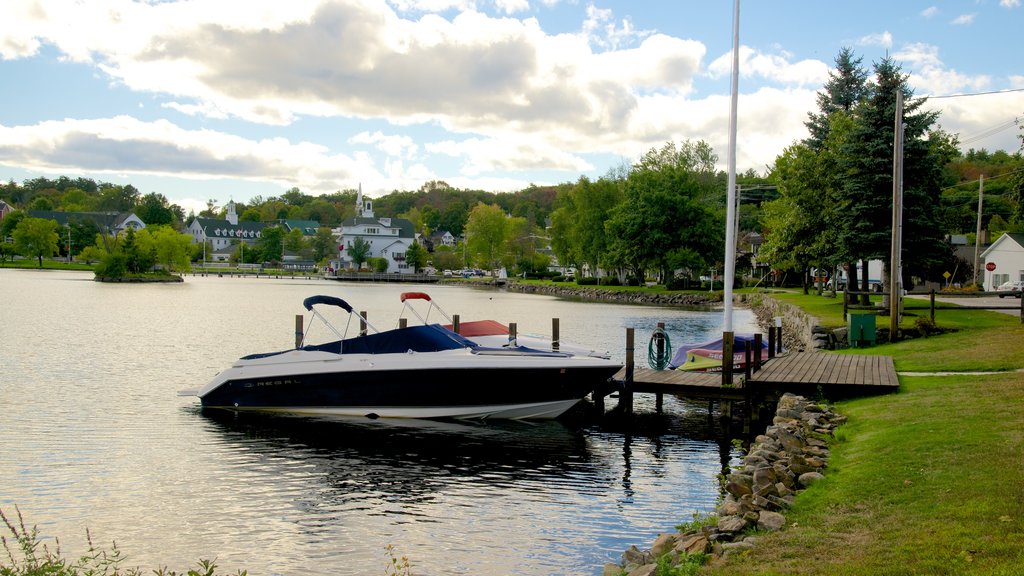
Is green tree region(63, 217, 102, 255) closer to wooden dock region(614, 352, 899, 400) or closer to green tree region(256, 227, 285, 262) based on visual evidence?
green tree region(256, 227, 285, 262)

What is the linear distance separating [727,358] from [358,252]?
143321mm

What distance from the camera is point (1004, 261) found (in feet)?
215

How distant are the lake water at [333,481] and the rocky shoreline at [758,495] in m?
1.25

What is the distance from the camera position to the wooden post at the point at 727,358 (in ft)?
63.4

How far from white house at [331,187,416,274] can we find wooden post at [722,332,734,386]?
141 meters

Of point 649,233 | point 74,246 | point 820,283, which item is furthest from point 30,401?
point 74,246

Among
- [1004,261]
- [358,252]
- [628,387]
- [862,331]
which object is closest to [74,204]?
[358,252]

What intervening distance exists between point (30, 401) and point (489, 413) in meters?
12.7

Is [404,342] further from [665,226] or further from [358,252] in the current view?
[358,252]

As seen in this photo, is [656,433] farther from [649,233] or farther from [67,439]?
[649,233]

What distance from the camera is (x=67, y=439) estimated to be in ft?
57.9

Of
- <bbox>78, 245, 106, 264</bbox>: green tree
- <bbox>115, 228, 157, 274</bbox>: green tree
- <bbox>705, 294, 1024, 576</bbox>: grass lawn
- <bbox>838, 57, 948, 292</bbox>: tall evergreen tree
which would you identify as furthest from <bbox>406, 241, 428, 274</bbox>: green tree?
<bbox>705, 294, 1024, 576</bbox>: grass lawn

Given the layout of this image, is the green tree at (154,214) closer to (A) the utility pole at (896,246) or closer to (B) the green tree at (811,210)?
(B) the green tree at (811,210)

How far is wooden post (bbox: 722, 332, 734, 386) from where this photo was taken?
63.4 ft
